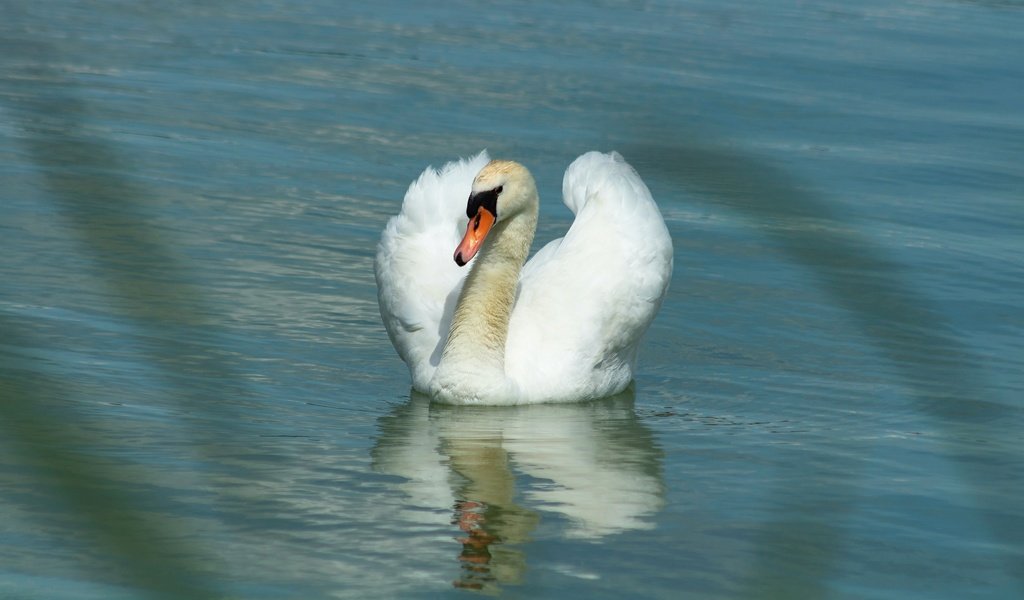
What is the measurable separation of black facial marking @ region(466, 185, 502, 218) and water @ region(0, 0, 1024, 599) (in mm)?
845

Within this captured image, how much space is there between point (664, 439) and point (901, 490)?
1081mm

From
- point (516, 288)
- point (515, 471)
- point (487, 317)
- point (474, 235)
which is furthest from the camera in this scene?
point (516, 288)

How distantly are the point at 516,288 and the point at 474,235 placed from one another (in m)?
0.93

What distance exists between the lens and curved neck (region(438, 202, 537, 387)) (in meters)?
7.22

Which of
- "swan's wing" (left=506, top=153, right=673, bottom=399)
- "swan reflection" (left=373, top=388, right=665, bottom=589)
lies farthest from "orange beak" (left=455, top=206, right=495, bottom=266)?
"swan reflection" (left=373, top=388, right=665, bottom=589)

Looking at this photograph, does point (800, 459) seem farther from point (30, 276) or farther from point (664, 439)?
point (30, 276)

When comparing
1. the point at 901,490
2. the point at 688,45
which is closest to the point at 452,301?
the point at 901,490

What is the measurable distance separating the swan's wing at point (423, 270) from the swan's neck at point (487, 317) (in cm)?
17

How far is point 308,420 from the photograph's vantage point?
6785mm

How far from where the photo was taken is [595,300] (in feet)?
24.1

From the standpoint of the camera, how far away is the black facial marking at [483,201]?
283 inches

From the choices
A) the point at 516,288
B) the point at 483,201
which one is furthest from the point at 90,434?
the point at 516,288

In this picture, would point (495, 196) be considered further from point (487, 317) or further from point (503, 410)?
point (503, 410)

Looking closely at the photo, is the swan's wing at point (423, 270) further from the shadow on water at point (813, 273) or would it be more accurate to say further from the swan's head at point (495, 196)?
the shadow on water at point (813, 273)
